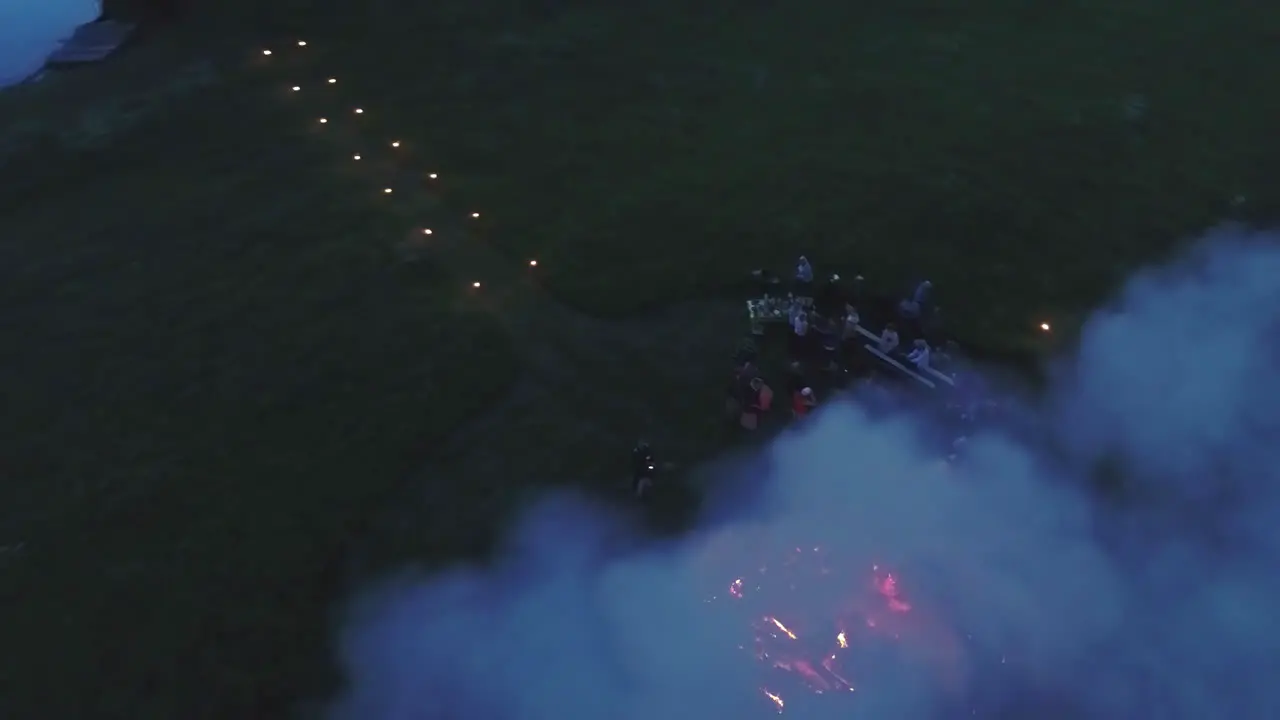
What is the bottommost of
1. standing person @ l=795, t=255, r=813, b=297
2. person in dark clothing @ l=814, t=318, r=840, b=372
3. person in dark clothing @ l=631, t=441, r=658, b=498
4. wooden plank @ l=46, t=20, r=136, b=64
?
person in dark clothing @ l=631, t=441, r=658, b=498

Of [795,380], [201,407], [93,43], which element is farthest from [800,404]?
[93,43]

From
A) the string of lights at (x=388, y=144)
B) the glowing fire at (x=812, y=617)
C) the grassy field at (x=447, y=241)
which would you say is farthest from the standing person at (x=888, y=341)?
the glowing fire at (x=812, y=617)

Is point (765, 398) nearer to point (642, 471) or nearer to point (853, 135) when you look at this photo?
point (642, 471)

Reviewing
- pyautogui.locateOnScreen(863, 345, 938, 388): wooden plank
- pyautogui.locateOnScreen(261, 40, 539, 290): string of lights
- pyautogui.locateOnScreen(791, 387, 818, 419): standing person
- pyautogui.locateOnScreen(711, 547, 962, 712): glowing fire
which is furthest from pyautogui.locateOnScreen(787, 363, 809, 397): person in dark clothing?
pyautogui.locateOnScreen(261, 40, 539, 290): string of lights

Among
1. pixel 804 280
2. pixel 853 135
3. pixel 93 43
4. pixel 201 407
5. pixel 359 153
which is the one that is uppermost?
pixel 93 43

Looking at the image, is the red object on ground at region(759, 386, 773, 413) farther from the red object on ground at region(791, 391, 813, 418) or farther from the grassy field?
the grassy field

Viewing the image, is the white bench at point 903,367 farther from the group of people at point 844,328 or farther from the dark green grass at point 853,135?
the dark green grass at point 853,135
